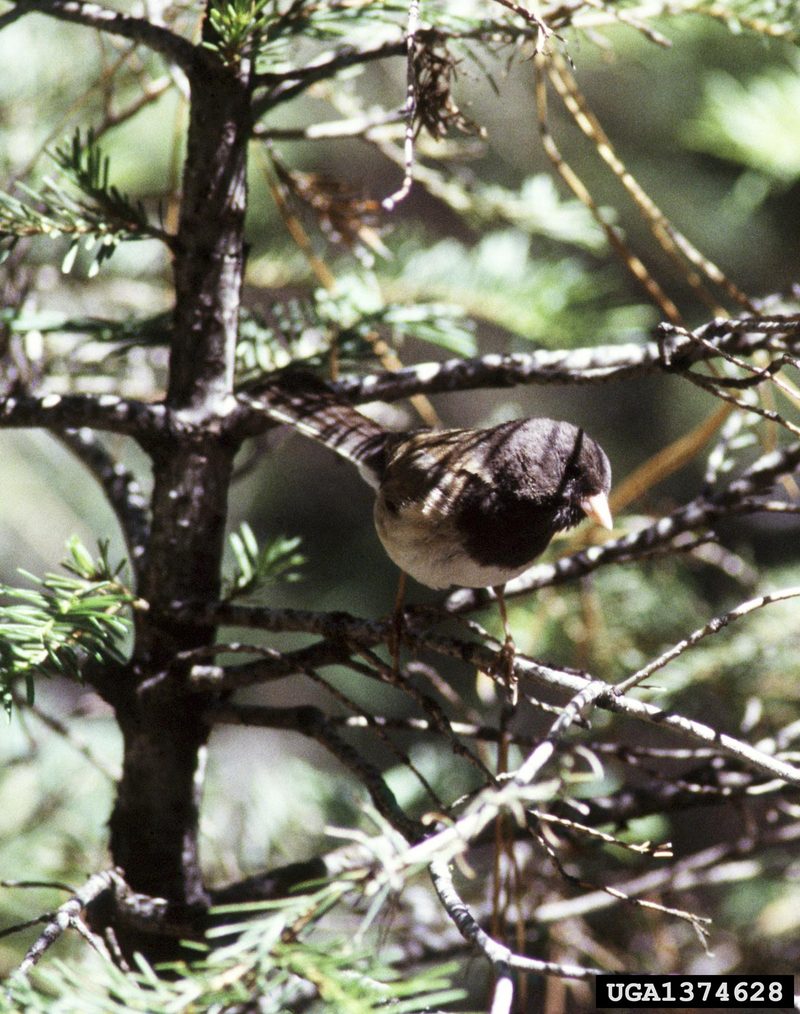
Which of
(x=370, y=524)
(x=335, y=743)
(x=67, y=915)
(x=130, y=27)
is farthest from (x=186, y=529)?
(x=370, y=524)

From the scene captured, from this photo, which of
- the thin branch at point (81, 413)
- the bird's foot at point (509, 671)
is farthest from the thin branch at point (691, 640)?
the thin branch at point (81, 413)

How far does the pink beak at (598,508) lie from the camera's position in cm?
127

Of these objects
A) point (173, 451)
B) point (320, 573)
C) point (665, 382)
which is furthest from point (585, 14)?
point (665, 382)

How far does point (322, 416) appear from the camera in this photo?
119cm

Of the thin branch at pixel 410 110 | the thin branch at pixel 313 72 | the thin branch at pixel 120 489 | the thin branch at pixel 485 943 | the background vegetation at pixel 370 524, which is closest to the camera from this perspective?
the thin branch at pixel 485 943

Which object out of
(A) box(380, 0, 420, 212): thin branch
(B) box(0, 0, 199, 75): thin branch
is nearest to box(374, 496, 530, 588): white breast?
(A) box(380, 0, 420, 212): thin branch

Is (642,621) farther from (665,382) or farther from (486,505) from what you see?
(665,382)

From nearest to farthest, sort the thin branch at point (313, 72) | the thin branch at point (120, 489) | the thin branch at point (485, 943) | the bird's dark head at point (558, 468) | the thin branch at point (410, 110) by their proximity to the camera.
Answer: the thin branch at point (485, 943) → the thin branch at point (410, 110) → the thin branch at point (313, 72) → the thin branch at point (120, 489) → the bird's dark head at point (558, 468)

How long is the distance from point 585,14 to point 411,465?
0.61 meters

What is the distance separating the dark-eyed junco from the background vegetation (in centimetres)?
6

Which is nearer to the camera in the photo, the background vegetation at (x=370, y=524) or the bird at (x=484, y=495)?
the background vegetation at (x=370, y=524)

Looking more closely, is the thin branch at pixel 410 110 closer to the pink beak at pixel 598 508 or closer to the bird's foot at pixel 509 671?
the bird's foot at pixel 509 671

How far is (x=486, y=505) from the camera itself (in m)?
1.26

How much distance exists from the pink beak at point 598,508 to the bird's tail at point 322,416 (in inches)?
12.7
